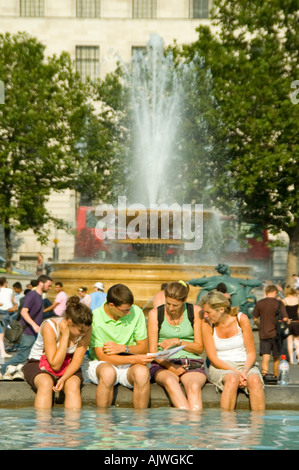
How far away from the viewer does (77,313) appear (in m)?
9.09

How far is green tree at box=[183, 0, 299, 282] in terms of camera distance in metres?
39.2

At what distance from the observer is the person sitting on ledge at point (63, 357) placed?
9.14 m

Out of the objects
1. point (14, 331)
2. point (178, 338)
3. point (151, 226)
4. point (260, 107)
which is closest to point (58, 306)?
point (14, 331)

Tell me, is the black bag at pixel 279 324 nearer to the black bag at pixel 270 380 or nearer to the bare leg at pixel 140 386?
the black bag at pixel 270 380

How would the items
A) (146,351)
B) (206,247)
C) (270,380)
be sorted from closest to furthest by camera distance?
(146,351)
(270,380)
(206,247)

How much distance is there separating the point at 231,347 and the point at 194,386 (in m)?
0.65

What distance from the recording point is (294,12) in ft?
133

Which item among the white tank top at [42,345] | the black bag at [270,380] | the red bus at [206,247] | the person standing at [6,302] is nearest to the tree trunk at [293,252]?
the red bus at [206,247]

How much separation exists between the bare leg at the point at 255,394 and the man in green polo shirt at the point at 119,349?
0.95 m

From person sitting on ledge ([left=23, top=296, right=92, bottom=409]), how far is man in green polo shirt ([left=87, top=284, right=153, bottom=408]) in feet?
0.75

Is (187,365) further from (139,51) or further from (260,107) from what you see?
(139,51)

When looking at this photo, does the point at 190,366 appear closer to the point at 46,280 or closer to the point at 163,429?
the point at 163,429

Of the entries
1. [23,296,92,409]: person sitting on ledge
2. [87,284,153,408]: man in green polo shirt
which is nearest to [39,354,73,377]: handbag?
[23,296,92,409]: person sitting on ledge
